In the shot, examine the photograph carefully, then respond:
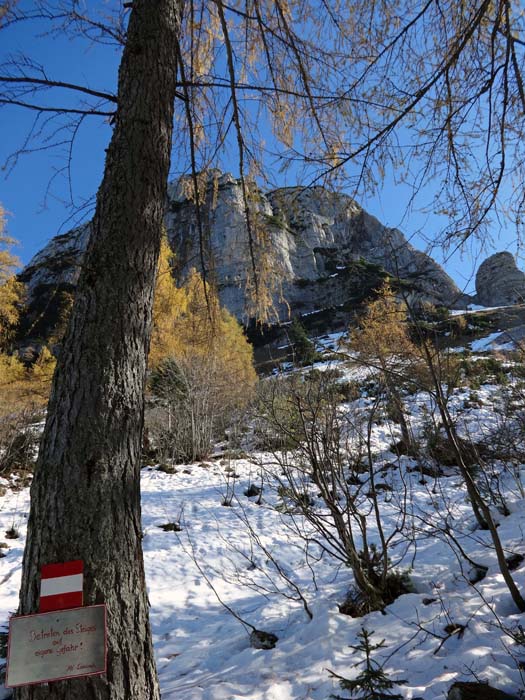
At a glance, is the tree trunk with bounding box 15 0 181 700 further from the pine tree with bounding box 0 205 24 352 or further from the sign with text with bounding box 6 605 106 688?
the pine tree with bounding box 0 205 24 352

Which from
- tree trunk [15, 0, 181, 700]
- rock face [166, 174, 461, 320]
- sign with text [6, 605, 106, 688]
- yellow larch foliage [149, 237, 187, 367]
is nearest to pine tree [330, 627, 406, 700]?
tree trunk [15, 0, 181, 700]

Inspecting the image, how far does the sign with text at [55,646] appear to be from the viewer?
941 mm

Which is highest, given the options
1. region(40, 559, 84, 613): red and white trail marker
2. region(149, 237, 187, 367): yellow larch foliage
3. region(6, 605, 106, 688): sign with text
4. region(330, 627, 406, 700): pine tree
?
region(149, 237, 187, 367): yellow larch foliage

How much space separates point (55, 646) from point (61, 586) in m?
0.13

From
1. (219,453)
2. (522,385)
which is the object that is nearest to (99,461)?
(522,385)

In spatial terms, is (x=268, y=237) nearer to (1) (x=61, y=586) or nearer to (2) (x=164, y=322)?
(1) (x=61, y=586)

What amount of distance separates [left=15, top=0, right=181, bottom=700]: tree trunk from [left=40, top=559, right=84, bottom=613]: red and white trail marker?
18 millimetres

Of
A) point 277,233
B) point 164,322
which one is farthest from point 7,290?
point 277,233

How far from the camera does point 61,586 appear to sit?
1051 millimetres

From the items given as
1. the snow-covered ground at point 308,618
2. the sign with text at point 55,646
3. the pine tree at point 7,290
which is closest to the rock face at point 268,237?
the snow-covered ground at point 308,618

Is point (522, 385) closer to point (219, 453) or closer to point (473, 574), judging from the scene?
point (473, 574)

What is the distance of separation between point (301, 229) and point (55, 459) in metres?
2.62

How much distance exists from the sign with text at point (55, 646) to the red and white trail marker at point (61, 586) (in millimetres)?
37

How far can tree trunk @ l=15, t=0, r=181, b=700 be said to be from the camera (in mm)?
1087
